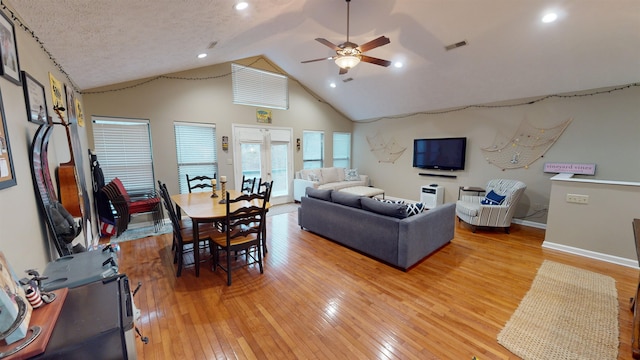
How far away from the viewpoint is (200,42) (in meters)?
3.22

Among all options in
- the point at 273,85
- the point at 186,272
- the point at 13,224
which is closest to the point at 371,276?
the point at 186,272

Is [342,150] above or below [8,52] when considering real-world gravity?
below

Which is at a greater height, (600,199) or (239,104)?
(239,104)

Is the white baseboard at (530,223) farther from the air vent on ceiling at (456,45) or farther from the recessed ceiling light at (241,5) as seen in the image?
the recessed ceiling light at (241,5)

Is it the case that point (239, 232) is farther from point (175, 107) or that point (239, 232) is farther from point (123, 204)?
point (175, 107)

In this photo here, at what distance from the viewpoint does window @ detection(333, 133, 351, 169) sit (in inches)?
309

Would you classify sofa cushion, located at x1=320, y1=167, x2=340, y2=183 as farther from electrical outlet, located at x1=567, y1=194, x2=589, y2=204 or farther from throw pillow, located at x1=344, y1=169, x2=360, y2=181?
electrical outlet, located at x1=567, y1=194, x2=589, y2=204

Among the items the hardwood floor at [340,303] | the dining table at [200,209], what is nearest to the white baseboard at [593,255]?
the hardwood floor at [340,303]

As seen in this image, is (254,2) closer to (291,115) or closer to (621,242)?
(291,115)

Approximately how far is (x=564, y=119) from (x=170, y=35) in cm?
616

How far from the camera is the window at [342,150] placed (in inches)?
309

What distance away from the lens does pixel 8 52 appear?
150cm

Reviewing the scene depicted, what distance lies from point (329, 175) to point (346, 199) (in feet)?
11.0

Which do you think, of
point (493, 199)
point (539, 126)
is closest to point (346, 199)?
point (493, 199)
